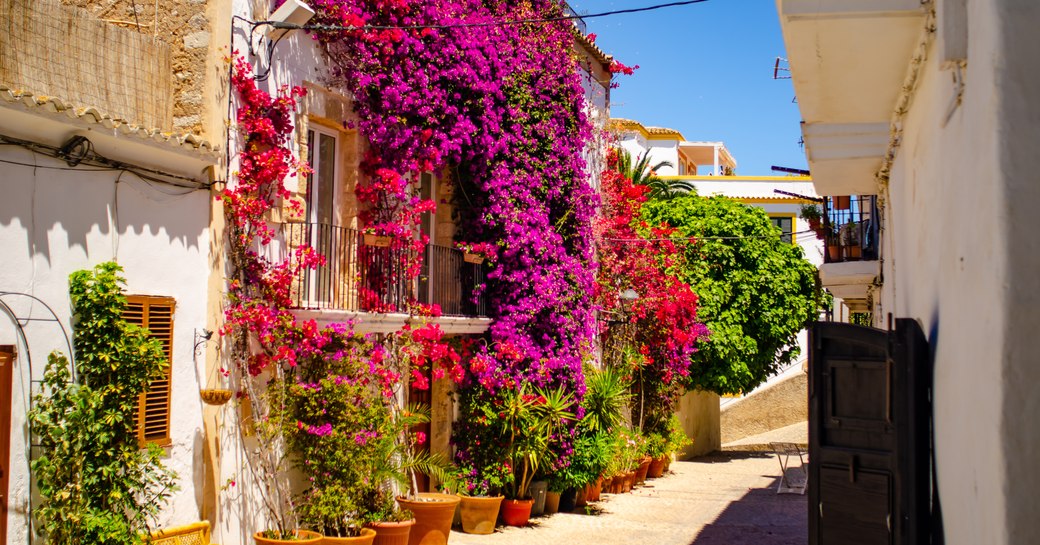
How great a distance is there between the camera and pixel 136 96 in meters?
9.71

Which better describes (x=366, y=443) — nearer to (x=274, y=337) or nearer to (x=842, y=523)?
(x=274, y=337)

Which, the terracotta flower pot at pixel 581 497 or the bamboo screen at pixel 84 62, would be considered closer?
the bamboo screen at pixel 84 62

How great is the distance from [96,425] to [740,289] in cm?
2101

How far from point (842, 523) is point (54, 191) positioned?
6408 mm

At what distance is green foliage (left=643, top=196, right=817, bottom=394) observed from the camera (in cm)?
2623

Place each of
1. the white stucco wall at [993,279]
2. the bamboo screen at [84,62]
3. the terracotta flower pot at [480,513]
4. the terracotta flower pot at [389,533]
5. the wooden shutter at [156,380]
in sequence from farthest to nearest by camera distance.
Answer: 1. the terracotta flower pot at [480,513]
2. the terracotta flower pot at [389,533]
3. the wooden shutter at [156,380]
4. the bamboo screen at [84,62]
5. the white stucco wall at [993,279]

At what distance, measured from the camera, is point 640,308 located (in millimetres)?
21297

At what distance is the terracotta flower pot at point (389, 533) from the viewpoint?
11680 mm

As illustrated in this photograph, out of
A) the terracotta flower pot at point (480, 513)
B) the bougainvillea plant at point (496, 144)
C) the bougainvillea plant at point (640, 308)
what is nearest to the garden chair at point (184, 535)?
the bougainvillea plant at point (496, 144)

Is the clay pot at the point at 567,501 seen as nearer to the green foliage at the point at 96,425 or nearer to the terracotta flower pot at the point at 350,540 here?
the terracotta flower pot at the point at 350,540

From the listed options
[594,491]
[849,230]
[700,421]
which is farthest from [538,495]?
[700,421]

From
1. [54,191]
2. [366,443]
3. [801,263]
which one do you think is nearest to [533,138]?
[366,443]

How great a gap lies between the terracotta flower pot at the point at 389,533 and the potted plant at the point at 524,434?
10.5ft

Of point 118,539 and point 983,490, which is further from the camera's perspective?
point 118,539
